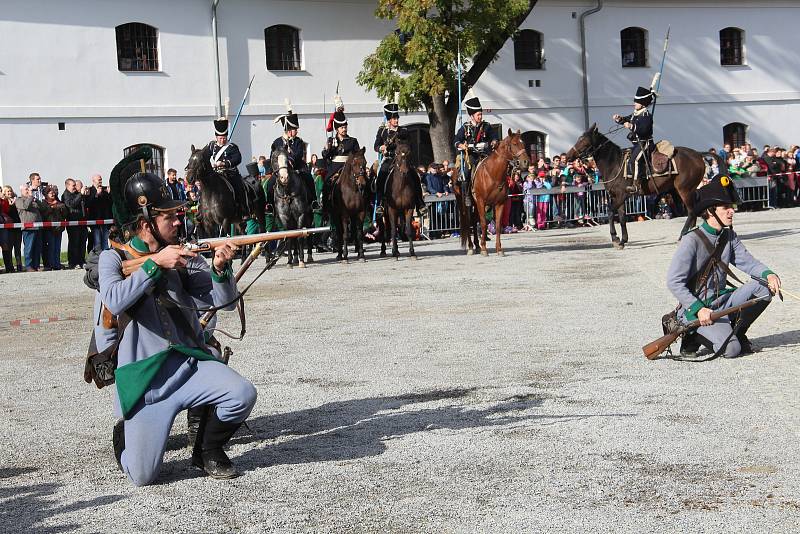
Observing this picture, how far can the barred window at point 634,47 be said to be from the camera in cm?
3716

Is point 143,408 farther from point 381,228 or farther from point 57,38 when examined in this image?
point 57,38

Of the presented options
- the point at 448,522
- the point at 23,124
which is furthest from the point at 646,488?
the point at 23,124

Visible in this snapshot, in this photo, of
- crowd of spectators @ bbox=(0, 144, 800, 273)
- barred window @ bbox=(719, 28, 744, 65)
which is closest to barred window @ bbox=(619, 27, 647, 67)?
barred window @ bbox=(719, 28, 744, 65)

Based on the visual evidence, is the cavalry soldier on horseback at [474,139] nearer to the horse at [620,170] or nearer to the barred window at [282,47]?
the horse at [620,170]

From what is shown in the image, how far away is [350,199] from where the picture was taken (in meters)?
20.4

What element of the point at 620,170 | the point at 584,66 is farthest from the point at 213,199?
the point at 584,66

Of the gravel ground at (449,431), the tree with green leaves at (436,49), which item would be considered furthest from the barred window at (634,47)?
the gravel ground at (449,431)

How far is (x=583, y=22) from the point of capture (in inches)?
1426

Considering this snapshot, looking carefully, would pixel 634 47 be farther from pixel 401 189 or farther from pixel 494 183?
pixel 401 189

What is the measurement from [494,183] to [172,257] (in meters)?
14.6

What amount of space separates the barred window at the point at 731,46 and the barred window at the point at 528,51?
652 centimetres

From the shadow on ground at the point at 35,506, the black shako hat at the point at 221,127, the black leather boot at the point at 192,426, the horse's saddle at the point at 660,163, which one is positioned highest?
the black shako hat at the point at 221,127

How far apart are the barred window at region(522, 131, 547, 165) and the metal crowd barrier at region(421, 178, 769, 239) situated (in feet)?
19.7

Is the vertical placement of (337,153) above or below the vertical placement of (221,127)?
below
